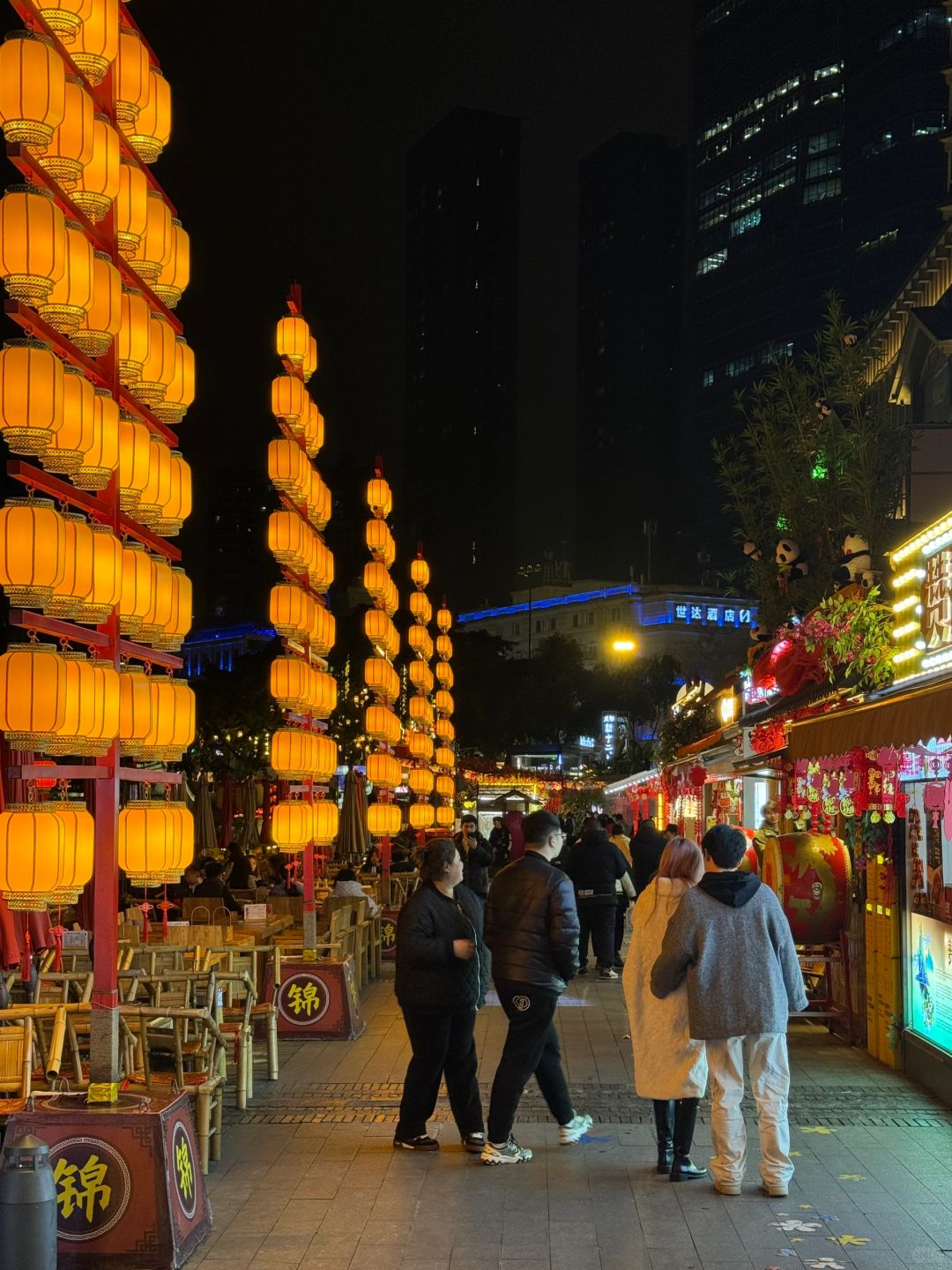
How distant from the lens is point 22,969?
1175 cm

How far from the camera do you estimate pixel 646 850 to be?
1861cm

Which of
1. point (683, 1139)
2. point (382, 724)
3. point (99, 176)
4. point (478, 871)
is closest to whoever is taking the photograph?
point (99, 176)

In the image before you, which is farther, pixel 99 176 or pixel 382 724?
pixel 382 724

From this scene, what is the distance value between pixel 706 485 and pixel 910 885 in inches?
5692

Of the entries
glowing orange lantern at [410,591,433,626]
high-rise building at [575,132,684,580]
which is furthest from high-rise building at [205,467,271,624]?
glowing orange lantern at [410,591,433,626]

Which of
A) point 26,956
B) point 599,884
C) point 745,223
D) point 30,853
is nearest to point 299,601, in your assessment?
point 26,956

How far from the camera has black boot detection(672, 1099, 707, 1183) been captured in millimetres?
8062

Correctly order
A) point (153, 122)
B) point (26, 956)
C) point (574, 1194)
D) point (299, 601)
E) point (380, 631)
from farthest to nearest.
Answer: point (380, 631)
point (299, 601)
point (26, 956)
point (153, 122)
point (574, 1194)

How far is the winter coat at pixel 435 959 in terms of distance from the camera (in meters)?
8.63

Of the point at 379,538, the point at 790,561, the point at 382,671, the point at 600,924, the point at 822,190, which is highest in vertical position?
the point at 822,190

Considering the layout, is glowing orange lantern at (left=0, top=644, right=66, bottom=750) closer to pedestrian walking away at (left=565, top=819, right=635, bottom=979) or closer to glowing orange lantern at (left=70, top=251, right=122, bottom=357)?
glowing orange lantern at (left=70, top=251, right=122, bottom=357)

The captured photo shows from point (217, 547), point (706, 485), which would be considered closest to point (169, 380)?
point (706, 485)

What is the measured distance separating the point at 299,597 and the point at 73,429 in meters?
7.07

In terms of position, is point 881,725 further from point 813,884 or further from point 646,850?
point 646,850
